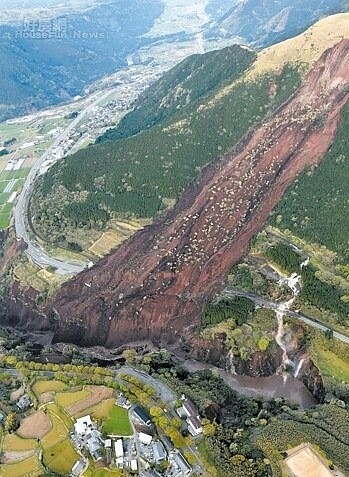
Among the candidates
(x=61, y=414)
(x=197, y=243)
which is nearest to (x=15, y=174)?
(x=197, y=243)

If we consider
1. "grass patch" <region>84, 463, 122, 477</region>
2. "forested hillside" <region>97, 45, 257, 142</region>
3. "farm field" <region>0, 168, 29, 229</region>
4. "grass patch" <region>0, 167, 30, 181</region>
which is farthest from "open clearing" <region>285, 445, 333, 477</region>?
"grass patch" <region>0, 167, 30, 181</region>

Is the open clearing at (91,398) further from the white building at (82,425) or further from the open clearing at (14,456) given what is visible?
the open clearing at (14,456)

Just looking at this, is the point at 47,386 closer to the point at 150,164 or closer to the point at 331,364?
the point at 331,364

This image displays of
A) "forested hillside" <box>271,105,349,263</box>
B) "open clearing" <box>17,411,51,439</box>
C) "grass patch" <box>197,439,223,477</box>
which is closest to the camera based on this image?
"grass patch" <box>197,439,223,477</box>

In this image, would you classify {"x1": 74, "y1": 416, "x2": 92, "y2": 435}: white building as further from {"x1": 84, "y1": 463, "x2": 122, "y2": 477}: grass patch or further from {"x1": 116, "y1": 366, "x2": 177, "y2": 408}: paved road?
{"x1": 116, "y1": 366, "x2": 177, "y2": 408}: paved road

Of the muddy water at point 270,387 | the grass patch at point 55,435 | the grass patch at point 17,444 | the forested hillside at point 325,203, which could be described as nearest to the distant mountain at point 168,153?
the forested hillside at point 325,203

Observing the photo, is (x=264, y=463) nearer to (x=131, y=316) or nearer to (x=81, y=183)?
(x=131, y=316)
